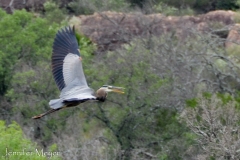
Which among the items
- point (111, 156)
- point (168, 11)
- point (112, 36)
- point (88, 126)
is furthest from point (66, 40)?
point (168, 11)

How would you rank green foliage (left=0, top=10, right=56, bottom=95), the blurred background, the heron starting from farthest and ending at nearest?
green foliage (left=0, top=10, right=56, bottom=95), the blurred background, the heron

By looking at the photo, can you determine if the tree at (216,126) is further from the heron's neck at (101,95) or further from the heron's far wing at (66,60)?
the heron's far wing at (66,60)

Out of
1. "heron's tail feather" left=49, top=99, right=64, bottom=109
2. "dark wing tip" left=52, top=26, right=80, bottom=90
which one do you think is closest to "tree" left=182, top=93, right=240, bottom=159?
"dark wing tip" left=52, top=26, right=80, bottom=90

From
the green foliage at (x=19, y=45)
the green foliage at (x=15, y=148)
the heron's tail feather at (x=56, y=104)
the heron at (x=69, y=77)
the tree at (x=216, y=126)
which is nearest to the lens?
the heron's tail feather at (x=56, y=104)

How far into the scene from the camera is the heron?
41.2ft

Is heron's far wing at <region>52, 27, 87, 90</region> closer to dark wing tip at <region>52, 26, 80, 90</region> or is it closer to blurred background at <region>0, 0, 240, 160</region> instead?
dark wing tip at <region>52, 26, 80, 90</region>

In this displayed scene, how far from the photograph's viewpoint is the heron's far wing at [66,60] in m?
13.5

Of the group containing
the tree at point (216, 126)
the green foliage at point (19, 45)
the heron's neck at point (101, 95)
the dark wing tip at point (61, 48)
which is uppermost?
the dark wing tip at point (61, 48)

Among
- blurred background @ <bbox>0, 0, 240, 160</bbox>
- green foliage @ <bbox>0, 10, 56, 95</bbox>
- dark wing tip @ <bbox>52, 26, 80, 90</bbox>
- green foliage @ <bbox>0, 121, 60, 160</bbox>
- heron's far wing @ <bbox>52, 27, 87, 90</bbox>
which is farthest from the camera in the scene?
green foliage @ <bbox>0, 10, 56, 95</bbox>

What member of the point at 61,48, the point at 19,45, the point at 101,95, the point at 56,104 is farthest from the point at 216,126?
the point at 19,45

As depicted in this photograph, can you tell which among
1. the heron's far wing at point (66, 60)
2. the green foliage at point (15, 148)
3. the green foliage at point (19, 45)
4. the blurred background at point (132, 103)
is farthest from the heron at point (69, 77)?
the green foliage at point (19, 45)

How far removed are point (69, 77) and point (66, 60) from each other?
470 millimetres

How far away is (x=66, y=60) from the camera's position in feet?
45.4

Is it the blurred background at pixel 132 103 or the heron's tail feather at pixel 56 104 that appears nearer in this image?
the heron's tail feather at pixel 56 104
